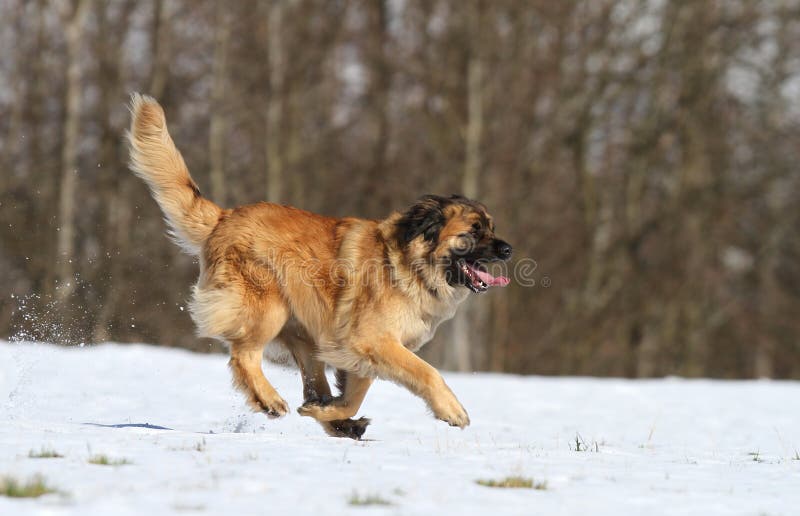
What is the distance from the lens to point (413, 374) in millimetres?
6129

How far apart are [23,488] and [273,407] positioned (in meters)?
2.79

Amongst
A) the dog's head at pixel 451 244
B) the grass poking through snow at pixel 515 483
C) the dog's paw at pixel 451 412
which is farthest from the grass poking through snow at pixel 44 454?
the dog's head at pixel 451 244

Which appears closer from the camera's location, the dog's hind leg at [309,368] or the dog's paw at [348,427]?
the dog's paw at [348,427]

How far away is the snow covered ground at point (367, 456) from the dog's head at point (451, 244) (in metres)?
1.12

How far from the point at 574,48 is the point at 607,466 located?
58.6ft

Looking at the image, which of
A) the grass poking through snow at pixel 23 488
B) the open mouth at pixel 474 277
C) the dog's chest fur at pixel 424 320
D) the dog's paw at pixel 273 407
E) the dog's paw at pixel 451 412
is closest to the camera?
the grass poking through snow at pixel 23 488

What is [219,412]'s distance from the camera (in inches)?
328

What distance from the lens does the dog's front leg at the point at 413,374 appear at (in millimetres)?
6055

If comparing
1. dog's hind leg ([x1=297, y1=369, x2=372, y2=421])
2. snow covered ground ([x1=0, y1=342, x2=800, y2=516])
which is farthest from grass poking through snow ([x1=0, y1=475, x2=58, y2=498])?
dog's hind leg ([x1=297, y1=369, x2=372, y2=421])

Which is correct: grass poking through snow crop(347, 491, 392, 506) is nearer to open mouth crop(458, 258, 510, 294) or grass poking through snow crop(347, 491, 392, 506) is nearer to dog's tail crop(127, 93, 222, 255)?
open mouth crop(458, 258, 510, 294)

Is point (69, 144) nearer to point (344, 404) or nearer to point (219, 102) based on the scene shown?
point (219, 102)

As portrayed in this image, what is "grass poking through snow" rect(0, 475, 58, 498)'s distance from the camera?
12.1 ft

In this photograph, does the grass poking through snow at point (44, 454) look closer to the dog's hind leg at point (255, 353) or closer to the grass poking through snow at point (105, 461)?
the grass poking through snow at point (105, 461)

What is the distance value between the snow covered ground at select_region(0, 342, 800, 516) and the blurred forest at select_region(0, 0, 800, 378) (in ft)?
29.2
